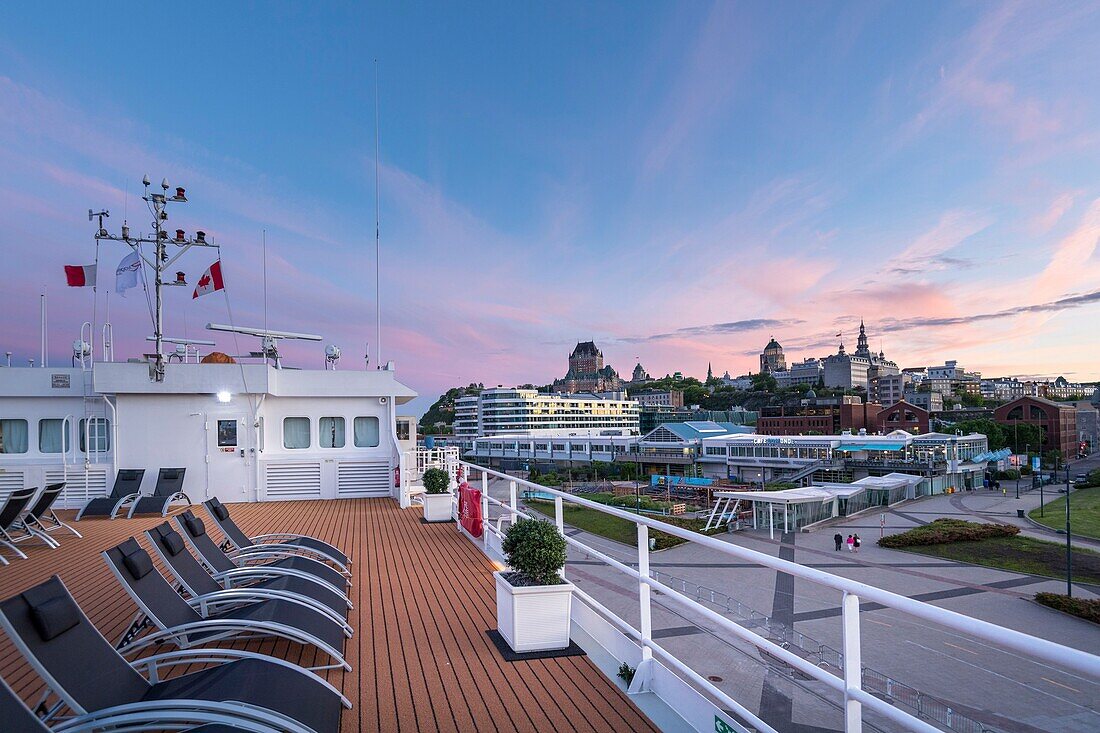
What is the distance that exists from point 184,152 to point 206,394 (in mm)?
10488

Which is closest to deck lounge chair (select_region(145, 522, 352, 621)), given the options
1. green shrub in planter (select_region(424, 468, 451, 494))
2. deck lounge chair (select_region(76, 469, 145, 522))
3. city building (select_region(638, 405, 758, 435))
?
green shrub in planter (select_region(424, 468, 451, 494))

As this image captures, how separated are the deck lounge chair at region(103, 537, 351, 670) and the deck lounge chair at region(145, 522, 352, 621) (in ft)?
0.48

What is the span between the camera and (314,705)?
242cm

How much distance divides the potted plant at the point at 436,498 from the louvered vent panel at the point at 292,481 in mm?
3492

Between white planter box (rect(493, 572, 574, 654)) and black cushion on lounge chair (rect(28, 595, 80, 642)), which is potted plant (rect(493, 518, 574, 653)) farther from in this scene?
black cushion on lounge chair (rect(28, 595, 80, 642))

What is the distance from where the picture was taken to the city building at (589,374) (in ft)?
612

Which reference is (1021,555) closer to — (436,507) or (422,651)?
(436,507)

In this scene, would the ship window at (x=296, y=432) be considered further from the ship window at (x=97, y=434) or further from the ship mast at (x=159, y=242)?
the ship window at (x=97, y=434)

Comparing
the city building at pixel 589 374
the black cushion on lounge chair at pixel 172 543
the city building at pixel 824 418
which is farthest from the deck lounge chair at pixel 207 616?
the city building at pixel 589 374

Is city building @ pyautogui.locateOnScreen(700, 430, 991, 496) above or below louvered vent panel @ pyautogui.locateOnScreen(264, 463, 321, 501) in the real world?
below

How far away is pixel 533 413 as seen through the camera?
104750mm

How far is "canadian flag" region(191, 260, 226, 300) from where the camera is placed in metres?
11.4

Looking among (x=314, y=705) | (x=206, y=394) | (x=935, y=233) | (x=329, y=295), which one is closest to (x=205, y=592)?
(x=314, y=705)

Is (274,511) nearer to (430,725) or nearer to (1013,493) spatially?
(430,725)
